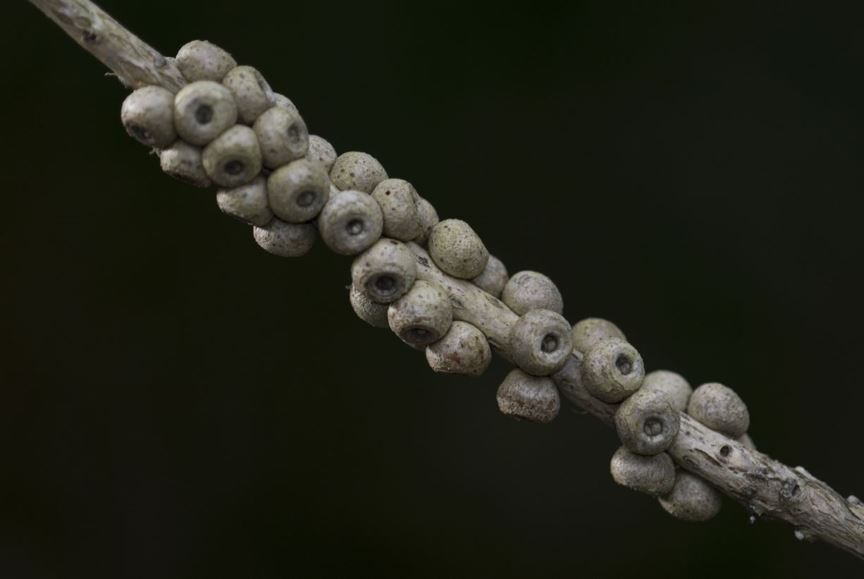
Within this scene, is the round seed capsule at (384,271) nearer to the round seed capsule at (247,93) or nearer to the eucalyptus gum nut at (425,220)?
the eucalyptus gum nut at (425,220)

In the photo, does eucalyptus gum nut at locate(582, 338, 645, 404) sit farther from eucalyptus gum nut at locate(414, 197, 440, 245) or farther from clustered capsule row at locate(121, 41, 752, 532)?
eucalyptus gum nut at locate(414, 197, 440, 245)

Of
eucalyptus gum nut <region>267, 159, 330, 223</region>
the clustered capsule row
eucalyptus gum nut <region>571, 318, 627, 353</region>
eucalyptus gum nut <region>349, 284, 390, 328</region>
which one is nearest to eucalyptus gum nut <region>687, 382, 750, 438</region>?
the clustered capsule row

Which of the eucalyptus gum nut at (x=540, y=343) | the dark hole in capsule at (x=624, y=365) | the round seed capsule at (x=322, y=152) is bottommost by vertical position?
the eucalyptus gum nut at (x=540, y=343)

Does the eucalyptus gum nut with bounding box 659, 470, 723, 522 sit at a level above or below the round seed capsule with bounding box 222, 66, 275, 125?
below

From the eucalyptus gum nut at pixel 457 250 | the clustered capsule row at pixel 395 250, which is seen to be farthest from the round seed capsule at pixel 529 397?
the eucalyptus gum nut at pixel 457 250

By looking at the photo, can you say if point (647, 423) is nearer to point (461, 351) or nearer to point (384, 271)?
point (461, 351)
